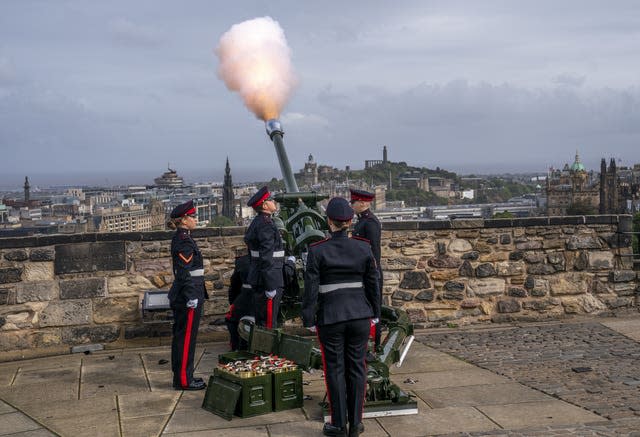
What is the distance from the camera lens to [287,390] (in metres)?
6.13

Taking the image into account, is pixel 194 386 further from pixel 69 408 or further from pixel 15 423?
pixel 15 423

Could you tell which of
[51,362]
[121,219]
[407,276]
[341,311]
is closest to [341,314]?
[341,311]

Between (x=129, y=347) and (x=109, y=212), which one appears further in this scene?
(x=109, y=212)

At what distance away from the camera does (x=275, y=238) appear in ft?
24.4

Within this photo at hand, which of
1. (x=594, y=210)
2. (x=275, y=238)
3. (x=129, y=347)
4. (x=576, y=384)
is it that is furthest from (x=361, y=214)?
(x=594, y=210)

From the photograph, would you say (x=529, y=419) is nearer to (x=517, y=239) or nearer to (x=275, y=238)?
(x=275, y=238)

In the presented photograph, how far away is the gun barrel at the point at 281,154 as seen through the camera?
9.04m

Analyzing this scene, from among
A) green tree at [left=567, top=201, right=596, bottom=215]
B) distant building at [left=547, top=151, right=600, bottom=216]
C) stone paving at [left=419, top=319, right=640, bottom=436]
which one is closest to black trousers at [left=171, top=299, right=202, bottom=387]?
stone paving at [left=419, top=319, right=640, bottom=436]

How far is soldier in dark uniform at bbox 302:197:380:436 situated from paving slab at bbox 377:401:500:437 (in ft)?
1.03

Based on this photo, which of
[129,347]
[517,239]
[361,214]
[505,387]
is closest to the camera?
[505,387]

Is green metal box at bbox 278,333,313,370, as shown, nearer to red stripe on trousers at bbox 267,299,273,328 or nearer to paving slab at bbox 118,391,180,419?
red stripe on trousers at bbox 267,299,273,328

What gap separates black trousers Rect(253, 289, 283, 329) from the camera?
741 cm

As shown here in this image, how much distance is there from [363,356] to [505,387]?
65.7 inches

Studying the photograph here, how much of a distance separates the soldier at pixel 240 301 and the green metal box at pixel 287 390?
1.59 metres
